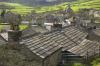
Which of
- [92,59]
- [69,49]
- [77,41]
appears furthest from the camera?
[77,41]

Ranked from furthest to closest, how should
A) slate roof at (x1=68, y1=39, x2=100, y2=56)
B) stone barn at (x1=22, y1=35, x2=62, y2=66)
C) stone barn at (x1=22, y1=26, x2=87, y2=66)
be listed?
slate roof at (x1=68, y1=39, x2=100, y2=56) < stone barn at (x1=22, y1=26, x2=87, y2=66) < stone barn at (x1=22, y1=35, x2=62, y2=66)

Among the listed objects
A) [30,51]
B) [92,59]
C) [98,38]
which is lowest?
[98,38]

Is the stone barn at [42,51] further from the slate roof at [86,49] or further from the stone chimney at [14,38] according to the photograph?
the slate roof at [86,49]

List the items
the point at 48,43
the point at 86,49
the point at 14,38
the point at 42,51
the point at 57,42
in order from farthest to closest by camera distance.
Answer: the point at 57,42 → the point at 86,49 → the point at 48,43 → the point at 42,51 → the point at 14,38

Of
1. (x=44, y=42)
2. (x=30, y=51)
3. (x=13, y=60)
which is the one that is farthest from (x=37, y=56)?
(x=44, y=42)

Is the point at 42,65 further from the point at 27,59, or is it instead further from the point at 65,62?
the point at 65,62

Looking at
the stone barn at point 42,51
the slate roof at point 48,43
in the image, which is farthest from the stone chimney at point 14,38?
the slate roof at point 48,43

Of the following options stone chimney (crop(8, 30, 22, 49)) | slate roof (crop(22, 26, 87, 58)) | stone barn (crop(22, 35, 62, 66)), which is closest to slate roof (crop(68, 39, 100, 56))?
slate roof (crop(22, 26, 87, 58))

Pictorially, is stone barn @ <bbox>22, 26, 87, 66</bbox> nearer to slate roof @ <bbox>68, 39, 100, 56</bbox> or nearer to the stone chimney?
slate roof @ <bbox>68, 39, 100, 56</bbox>

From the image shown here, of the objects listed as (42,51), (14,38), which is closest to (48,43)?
(42,51)

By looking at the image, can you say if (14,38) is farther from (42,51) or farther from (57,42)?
(57,42)

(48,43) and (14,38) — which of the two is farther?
(48,43)
